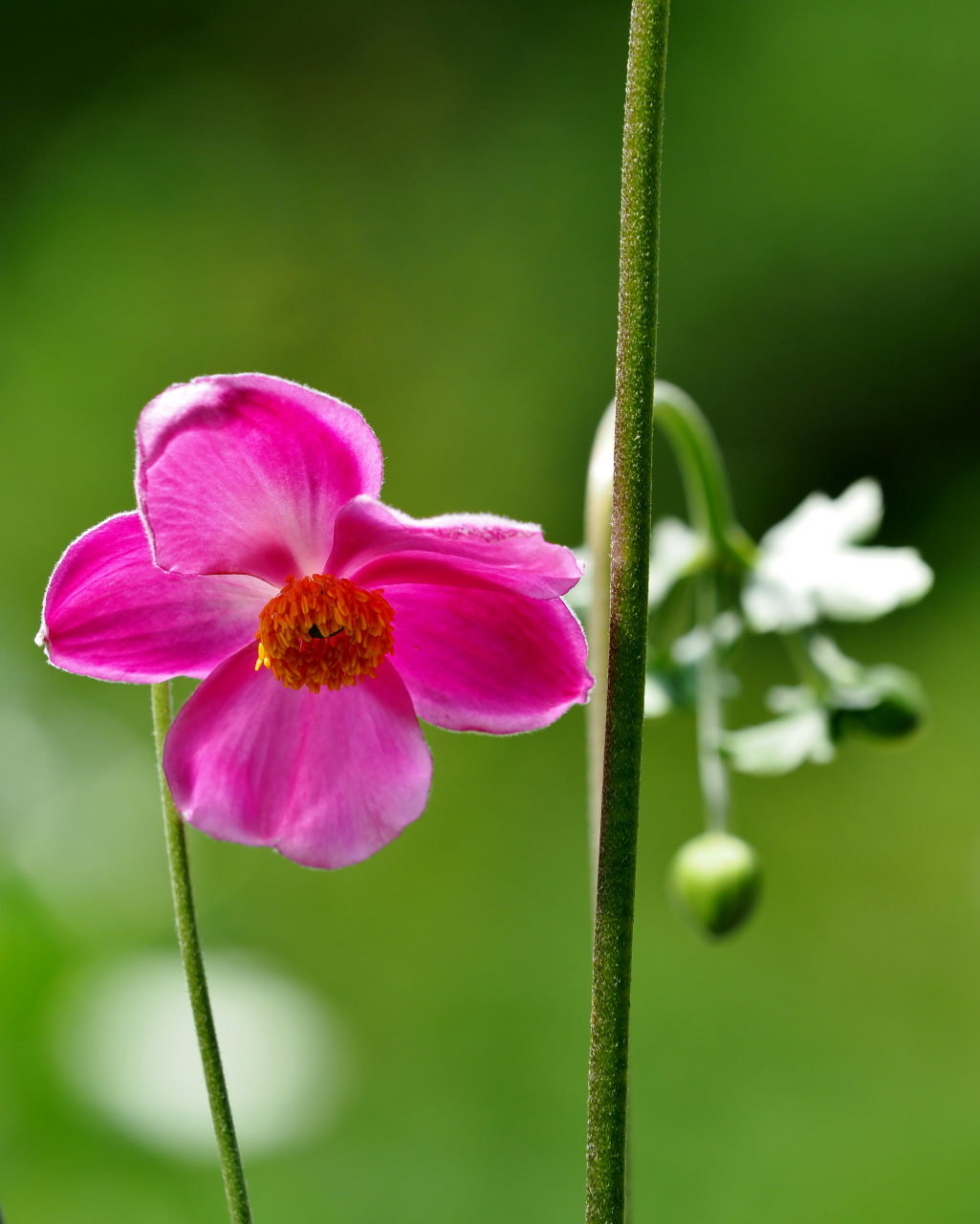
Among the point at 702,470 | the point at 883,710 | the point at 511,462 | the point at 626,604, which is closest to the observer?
the point at 626,604

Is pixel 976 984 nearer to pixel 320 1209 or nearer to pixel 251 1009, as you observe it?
pixel 320 1209

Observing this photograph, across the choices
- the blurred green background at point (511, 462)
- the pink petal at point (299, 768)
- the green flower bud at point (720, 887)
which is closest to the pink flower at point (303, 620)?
the pink petal at point (299, 768)

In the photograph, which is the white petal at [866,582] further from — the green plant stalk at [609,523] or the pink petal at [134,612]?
the pink petal at [134,612]

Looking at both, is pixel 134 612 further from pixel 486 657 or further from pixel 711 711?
pixel 711 711

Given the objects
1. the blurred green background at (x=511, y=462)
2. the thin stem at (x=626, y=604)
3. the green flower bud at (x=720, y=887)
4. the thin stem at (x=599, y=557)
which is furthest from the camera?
the blurred green background at (x=511, y=462)

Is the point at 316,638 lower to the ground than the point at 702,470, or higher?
lower

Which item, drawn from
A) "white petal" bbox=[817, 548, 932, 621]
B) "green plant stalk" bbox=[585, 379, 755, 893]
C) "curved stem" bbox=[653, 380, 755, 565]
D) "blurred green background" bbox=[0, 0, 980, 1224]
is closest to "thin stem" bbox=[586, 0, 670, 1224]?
"green plant stalk" bbox=[585, 379, 755, 893]

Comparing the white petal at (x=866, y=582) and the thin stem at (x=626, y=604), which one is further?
the white petal at (x=866, y=582)

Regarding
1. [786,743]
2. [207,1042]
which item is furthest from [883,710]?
[207,1042]
